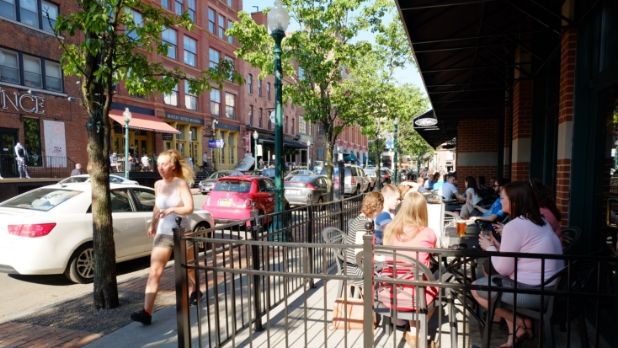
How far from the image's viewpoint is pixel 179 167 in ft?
14.1

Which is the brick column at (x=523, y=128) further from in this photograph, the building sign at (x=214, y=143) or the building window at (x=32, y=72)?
the building sign at (x=214, y=143)

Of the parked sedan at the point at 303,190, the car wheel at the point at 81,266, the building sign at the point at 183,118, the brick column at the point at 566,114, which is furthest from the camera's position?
the building sign at the point at 183,118

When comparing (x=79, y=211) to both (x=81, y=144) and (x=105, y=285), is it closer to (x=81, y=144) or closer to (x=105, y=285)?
(x=105, y=285)

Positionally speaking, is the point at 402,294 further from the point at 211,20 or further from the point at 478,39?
the point at 211,20

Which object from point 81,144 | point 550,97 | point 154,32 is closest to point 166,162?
point 154,32

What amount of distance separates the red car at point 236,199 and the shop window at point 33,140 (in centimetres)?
1381

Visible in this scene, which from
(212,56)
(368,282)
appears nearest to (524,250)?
(368,282)

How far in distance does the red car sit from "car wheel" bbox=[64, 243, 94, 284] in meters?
3.99

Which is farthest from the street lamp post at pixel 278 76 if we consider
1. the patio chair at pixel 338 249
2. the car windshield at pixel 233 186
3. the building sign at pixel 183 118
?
the building sign at pixel 183 118

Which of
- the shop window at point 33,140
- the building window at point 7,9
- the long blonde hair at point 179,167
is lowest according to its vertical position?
the long blonde hair at point 179,167

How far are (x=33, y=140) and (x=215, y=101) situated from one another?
15.3 metres

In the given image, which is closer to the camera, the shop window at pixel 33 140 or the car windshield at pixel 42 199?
the car windshield at pixel 42 199

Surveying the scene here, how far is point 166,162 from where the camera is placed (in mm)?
4145

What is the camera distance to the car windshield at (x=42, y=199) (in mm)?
5484
